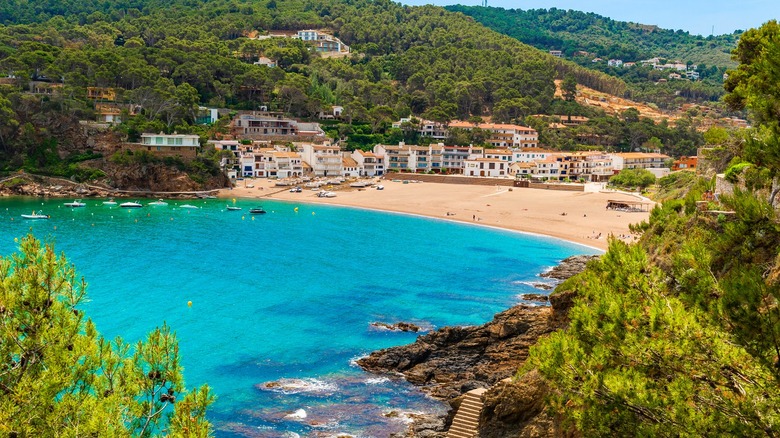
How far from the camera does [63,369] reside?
880 cm

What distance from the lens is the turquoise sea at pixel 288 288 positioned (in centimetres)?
2278

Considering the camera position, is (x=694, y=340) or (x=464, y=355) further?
(x=464, y=355)

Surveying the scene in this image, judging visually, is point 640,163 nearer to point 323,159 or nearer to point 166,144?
point 323,159

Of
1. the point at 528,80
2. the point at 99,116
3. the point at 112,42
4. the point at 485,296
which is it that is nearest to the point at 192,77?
the point at 99,116

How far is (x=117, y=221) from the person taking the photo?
59.5 meters

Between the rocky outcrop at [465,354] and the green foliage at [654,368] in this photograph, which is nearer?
the green foliage at [654,368]

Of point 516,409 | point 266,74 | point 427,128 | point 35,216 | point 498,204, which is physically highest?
point 266,74

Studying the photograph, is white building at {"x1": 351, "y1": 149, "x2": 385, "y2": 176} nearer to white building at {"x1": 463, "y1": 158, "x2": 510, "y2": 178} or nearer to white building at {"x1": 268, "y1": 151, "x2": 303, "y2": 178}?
white building at {"x1": 268, "y1": 151, "x2": 303, "y2": 178}

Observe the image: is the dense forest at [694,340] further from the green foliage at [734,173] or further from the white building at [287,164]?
the white building at [287,164]

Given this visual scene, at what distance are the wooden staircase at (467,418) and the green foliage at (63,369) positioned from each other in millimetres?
9708

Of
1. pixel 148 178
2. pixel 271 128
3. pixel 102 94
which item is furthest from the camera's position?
pixel 271 128

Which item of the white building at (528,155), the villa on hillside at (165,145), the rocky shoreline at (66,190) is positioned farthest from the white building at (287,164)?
the white building at (528,155)

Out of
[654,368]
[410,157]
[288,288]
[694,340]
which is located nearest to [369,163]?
[410,157]

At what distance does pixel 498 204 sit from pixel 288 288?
3896cm
